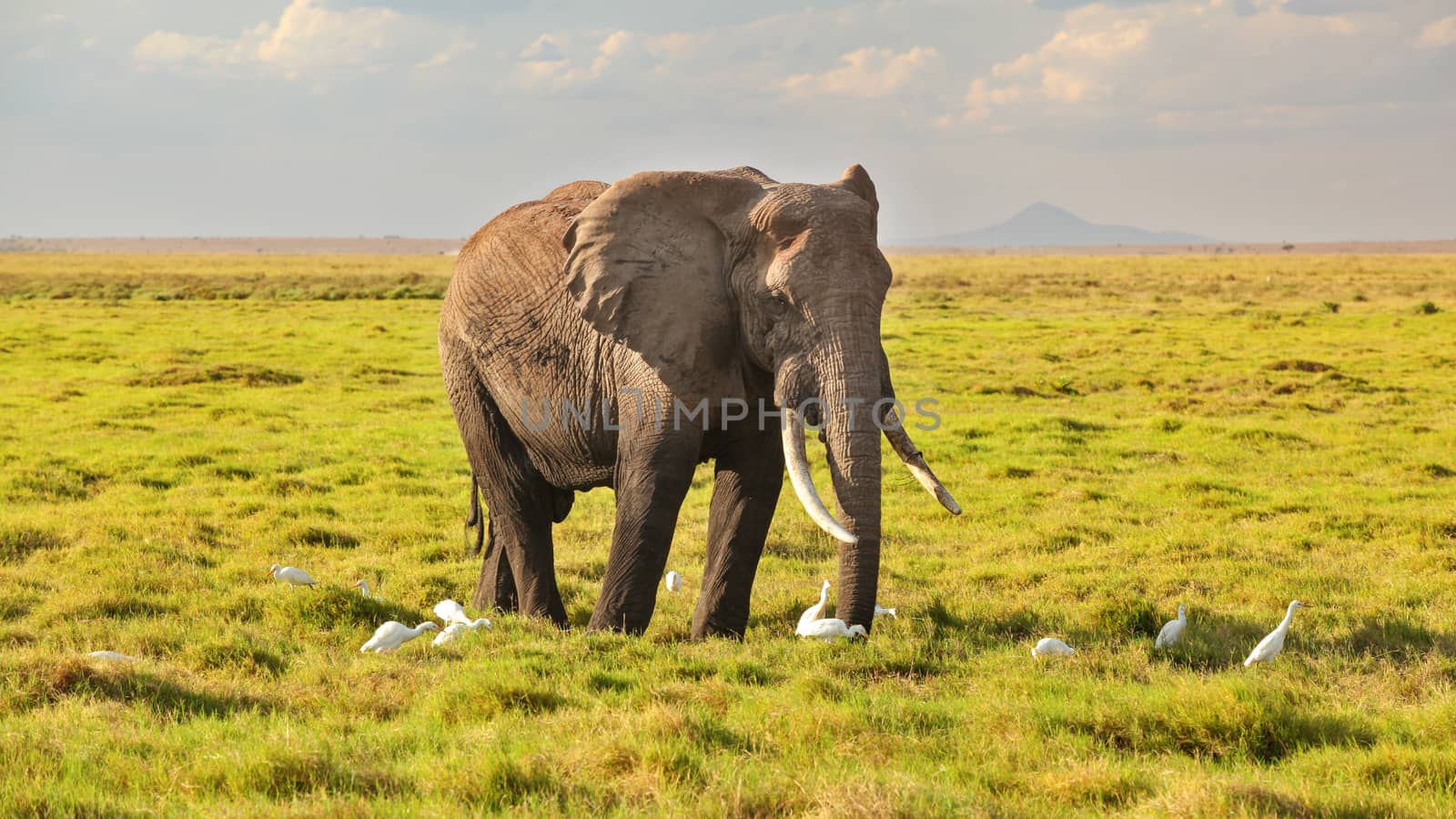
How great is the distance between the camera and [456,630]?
8.45 metres

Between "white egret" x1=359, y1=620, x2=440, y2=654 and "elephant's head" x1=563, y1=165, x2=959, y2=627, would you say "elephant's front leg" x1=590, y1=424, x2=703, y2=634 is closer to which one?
A: "elephant's head" x1=563, y1=165, x2=959, y2=627

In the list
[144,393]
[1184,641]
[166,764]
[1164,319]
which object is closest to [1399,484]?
[1184,641]

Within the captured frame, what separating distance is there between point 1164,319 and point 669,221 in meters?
33.9

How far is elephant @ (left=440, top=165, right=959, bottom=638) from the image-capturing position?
7.66 m

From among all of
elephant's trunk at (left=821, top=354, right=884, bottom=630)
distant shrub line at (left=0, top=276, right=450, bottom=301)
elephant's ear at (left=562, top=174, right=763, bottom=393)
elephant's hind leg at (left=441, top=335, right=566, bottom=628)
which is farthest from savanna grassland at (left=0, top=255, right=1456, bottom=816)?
distant shrub line at (left=0, top=276, right=450, bottom=301)

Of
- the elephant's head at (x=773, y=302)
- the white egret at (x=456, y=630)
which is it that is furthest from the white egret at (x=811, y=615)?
the white egret at (x=456, y=630)

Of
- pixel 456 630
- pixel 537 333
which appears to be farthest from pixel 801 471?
pixel 456 630

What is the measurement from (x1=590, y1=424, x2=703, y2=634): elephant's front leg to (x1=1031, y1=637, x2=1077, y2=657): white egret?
2.39 metres

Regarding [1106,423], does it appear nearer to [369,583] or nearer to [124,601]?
[369,583]

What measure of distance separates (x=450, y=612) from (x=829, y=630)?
9.08ft

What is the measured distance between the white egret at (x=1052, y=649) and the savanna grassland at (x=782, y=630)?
20 cm

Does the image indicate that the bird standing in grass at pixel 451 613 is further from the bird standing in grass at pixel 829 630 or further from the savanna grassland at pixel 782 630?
the bird standing in grass at pixel 829 630

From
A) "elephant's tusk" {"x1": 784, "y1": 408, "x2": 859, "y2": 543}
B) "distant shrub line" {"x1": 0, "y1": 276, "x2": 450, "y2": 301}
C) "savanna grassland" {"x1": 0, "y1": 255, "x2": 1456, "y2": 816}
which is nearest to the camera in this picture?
"savanna grassland" {"x1": 0, "y1": 255, "x2": 1456, "y2": 816}

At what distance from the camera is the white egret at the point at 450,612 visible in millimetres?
8821
